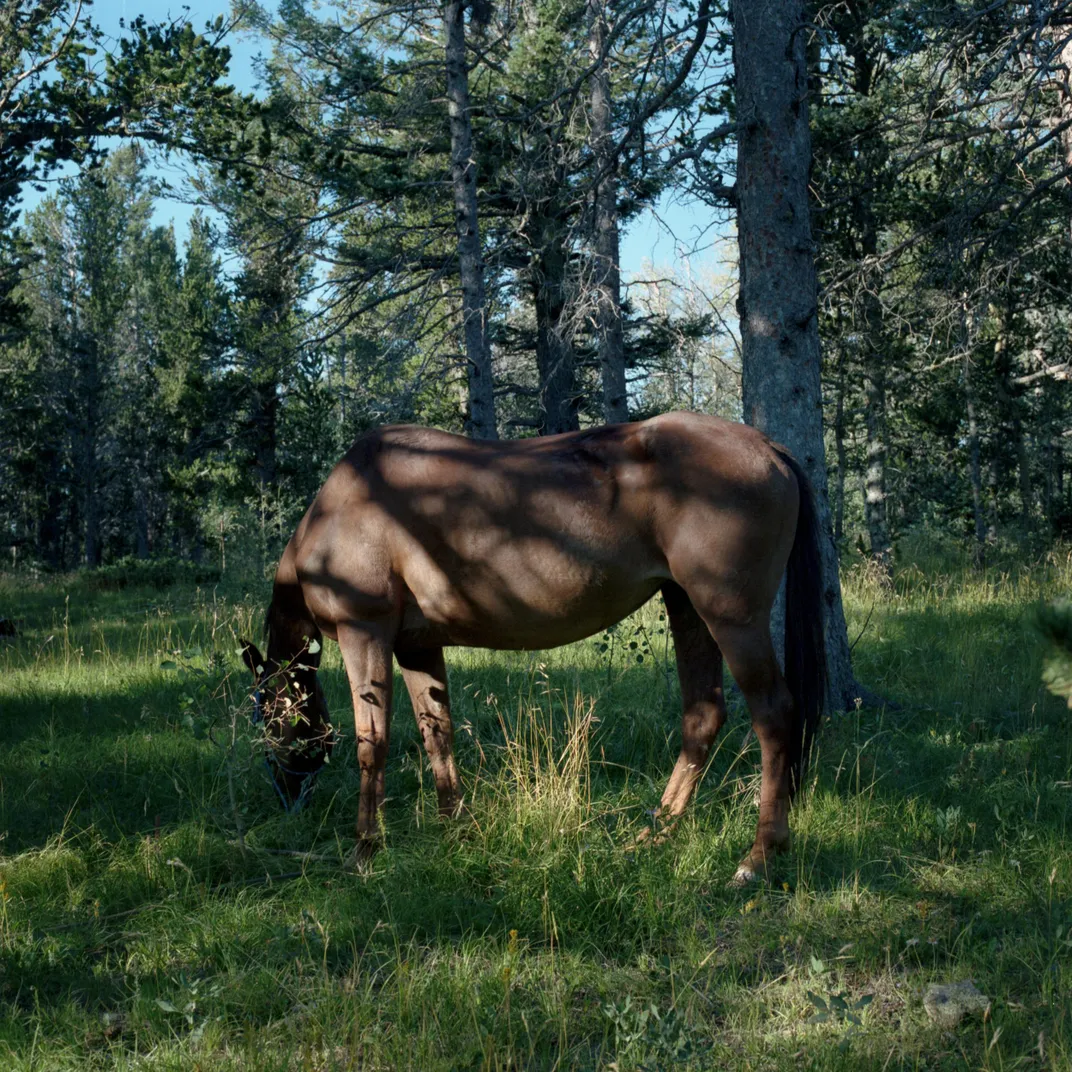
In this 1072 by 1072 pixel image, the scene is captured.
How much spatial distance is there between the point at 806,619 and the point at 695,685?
638 millimetres

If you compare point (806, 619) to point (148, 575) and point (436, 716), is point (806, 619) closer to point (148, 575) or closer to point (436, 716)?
point (436, 716)

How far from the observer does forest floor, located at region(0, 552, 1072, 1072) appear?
273cm

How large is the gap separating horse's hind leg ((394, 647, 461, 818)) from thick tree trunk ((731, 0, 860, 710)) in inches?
102

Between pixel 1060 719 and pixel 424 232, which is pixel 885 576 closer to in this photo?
pixel 1060 719

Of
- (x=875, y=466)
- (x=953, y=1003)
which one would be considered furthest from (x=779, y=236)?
(x=875, y=466)

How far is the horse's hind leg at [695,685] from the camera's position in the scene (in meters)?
4.52

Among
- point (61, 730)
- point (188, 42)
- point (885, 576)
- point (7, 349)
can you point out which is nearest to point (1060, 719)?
point (885, 576)

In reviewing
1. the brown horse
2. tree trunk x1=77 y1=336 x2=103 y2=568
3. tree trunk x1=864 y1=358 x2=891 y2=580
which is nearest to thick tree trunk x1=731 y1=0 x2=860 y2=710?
the brown horse

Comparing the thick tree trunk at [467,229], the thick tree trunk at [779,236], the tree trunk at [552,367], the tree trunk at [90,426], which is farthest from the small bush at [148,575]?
the tree trunk at [90,426]

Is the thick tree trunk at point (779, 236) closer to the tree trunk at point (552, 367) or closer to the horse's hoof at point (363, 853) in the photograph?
the horse's hoof at point (363, 853)

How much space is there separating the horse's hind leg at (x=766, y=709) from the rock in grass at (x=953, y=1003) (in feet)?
3.74

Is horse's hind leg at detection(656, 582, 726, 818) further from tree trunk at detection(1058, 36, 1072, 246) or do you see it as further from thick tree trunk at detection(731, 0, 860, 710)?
tree trunk at detection(1058, 36, 1072, 246)

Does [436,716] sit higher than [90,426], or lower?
lower

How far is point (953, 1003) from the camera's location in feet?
9.21
